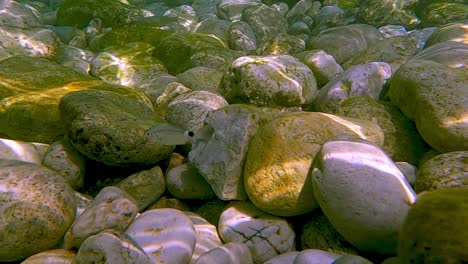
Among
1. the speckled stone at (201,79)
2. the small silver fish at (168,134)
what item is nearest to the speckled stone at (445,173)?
the small silver fish at (168,134)

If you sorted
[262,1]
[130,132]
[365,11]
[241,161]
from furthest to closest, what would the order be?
[262,1] < [365,11] < [130,132] < [241,161]

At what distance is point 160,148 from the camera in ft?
12.0

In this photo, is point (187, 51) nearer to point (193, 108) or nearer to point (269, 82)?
point (193, 108)

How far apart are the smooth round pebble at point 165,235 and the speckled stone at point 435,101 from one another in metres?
2.44

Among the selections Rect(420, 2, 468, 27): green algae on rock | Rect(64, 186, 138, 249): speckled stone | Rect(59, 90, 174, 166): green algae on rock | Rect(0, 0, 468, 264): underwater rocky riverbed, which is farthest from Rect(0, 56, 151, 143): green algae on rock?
Rect(420, 2, 468, 27): green algae on rock

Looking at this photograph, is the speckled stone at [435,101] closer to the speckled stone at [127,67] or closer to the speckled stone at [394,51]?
the speckled stone at [394,51]

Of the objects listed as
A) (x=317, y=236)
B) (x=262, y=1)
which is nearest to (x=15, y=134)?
(x=317, y=236)

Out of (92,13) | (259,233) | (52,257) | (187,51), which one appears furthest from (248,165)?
(92,13)

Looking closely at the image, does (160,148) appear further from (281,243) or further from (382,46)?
(382,46)

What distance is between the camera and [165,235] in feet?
9.11

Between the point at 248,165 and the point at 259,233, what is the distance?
639mm

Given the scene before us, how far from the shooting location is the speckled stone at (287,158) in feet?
9.35

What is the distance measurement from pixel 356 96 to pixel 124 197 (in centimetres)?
291

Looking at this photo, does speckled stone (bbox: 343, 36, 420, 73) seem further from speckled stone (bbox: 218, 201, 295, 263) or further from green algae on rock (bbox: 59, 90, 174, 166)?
green algae on rock (bbox: 59, 90, 174, 166)
